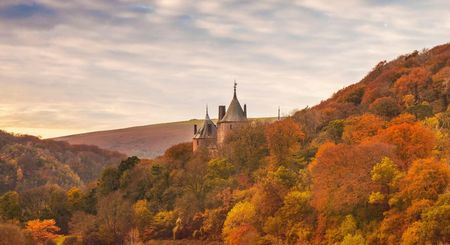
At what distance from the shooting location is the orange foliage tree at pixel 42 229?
3641 inches

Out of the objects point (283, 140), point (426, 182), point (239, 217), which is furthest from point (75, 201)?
point (426, 182)

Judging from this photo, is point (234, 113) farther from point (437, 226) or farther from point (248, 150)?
point (437, 226)

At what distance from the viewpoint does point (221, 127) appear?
10350cm

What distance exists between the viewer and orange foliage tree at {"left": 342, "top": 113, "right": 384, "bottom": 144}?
79500 millimetres

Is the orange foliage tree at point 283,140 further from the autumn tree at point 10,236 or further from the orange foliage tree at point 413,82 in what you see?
the autumn tree at point 10,236

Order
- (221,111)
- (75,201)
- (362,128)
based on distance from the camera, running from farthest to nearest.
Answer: (221,111) < (75,201) < (362,128)

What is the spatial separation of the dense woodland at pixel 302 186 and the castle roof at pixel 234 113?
7068 mm

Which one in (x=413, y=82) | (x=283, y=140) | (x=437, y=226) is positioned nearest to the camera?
(x=437, y=226)

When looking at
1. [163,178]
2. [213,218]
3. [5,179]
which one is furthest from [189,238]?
[5,179]

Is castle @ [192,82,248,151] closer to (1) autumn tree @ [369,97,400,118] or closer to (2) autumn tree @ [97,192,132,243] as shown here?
(2) autumn tree @ [97,192,132,243]

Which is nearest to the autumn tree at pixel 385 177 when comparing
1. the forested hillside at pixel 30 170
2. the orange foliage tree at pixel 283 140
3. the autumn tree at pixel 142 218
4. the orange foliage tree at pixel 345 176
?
the orange foliage tree at pixel 345 176

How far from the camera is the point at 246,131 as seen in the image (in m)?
93.1

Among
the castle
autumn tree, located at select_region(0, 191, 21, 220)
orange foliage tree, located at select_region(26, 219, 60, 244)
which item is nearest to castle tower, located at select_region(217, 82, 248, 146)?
the castle

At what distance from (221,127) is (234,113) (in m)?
2.68
